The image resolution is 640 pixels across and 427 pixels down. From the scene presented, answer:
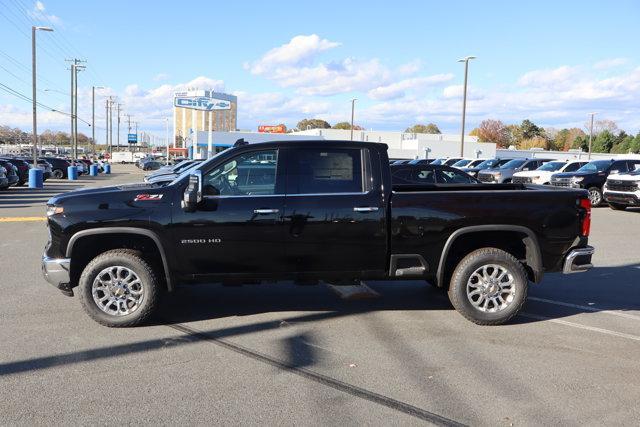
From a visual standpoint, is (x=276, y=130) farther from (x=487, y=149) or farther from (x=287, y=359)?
(x=287, y=359)

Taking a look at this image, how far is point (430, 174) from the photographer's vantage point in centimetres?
1596

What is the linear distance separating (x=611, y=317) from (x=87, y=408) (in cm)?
545

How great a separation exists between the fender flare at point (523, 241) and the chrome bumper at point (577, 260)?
28 cm

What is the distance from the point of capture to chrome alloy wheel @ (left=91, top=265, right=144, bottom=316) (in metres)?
5.63

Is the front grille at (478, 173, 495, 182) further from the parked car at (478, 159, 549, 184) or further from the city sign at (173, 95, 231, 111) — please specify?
the city sign at (173, 95, 231, 111)

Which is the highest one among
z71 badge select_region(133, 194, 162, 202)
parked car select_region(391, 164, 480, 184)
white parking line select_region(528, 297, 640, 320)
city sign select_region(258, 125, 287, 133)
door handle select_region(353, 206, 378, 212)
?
city sign select_region(258, 125, 287, 133)

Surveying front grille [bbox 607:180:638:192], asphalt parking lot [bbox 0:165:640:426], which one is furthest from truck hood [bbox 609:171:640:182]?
asphalt parking lot [bbox 0:165:640:426]

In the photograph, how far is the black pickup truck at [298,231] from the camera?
552 cm

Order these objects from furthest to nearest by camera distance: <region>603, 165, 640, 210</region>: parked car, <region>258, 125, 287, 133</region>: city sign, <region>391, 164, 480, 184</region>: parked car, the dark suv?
<region>258, 125, 287, 133</region>: city sign, the dark suv, <region>603, 165, 640, 210</region>: parked car, <region>391, 164, 480, 184</region>: parked car

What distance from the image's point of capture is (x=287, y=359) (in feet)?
16.0

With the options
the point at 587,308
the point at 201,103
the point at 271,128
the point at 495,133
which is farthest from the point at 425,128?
the point at 587,308

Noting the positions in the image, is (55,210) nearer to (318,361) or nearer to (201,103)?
(318,361)

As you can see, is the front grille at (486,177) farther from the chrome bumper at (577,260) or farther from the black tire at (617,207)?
the chrome bumper at (577,260)

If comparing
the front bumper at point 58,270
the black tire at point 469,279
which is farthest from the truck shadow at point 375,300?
the front bumper at point 58,270
